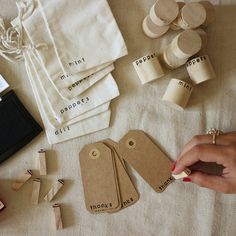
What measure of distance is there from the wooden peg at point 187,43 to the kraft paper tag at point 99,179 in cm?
25

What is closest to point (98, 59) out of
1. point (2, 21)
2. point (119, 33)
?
point (119, 33)

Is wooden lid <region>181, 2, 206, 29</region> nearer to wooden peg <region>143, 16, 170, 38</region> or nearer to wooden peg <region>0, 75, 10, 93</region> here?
wooden peg <region>143, 16, 170, 38</region>

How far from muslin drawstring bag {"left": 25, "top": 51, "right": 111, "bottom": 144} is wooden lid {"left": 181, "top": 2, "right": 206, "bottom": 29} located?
25cm

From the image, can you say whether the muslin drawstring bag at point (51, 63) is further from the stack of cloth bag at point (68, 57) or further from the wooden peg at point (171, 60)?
the wooden peg at point (171, 60)

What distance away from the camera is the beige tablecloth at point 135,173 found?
0.75 meters

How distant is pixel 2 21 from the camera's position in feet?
2.47

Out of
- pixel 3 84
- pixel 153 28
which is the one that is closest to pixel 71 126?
pixel 3 84

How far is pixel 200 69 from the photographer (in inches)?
28.7

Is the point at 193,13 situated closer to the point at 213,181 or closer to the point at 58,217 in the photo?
the point at 213,181

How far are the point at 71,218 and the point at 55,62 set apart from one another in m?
0.33

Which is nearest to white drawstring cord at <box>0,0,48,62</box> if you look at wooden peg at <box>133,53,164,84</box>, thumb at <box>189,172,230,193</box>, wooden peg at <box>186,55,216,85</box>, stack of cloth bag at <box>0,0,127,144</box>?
stack of cloth bag at <box>0,0,127,144</box>

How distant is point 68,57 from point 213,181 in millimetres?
385

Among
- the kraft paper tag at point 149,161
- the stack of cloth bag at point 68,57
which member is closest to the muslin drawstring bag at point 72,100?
the stack of cloth bag at point 68,57

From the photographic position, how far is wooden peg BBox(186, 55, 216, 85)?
73 centimetres
